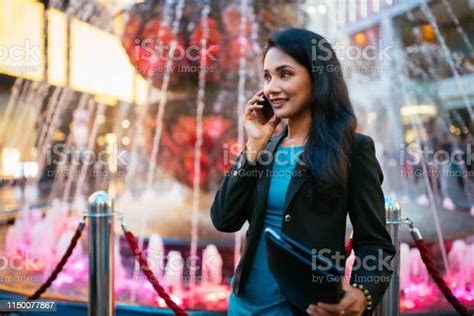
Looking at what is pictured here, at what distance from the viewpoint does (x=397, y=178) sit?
5496 mm

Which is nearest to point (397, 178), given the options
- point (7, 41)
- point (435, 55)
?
point (435, 55)

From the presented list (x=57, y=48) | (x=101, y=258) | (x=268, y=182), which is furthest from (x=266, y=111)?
(x=57, y=48)

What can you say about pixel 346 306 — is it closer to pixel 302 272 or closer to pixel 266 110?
pixel 302 272

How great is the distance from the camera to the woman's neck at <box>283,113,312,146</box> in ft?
4.19

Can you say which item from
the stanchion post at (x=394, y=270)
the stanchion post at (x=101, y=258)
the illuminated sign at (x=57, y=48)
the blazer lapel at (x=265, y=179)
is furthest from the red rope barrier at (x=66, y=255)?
the illuminated sign at (x=57, y=48)

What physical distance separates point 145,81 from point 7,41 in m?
1.47

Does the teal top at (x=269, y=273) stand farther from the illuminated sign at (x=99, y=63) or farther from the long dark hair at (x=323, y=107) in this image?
the illuminated sign at (x=99, y=63)

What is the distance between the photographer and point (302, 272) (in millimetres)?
976

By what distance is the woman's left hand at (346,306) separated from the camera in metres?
1.01

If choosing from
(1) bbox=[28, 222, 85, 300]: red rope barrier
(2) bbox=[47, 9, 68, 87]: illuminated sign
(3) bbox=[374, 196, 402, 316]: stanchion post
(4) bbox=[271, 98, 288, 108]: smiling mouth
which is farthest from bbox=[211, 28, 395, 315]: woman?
(2) bbox=[47, 9, 68, 87]: illuminated sign

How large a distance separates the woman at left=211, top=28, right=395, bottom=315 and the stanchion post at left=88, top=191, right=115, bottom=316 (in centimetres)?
140

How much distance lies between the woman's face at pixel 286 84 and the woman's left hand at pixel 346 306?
45 cm

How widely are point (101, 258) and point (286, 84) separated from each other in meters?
1.78

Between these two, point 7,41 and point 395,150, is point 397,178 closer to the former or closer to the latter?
point 395,150
